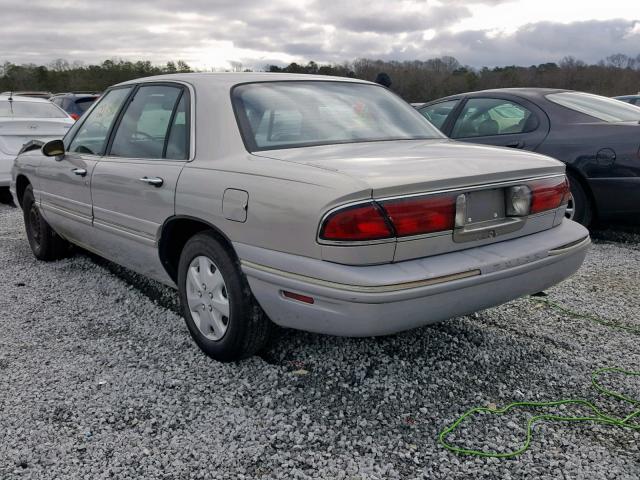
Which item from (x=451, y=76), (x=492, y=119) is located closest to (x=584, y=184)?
(x=492, y=119)

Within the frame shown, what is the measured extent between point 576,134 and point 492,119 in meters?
0.90

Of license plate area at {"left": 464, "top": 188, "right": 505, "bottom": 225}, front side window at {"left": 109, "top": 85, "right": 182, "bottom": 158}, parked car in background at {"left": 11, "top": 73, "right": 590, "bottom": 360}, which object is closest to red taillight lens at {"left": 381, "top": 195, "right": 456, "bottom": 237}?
parked car in background at {"left": 11, "top": 73, "right": 590, "bottom": 360}

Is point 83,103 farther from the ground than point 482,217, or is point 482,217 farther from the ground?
point 83,103

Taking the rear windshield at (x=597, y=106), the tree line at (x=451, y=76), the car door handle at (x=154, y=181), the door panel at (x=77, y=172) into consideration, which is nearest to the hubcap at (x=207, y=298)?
the car door handle at (x=154, y=181)

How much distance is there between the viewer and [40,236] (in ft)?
17.0

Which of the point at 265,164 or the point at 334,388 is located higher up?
the point at 265,164

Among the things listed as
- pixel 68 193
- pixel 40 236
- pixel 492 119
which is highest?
pixel 492 119

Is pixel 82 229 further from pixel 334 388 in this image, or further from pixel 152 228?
pixel 334 388

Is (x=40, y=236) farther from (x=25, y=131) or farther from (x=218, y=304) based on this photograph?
(x=25, y=131)

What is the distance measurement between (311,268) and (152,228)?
51.6 inches

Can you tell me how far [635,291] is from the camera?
4.28 m

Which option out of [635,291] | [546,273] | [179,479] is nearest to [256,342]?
[179,479]

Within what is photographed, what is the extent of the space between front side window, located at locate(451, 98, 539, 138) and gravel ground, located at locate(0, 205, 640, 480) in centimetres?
229

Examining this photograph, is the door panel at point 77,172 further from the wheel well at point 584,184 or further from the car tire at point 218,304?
the wheel well at point 584,184
